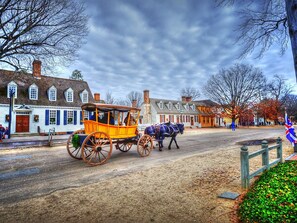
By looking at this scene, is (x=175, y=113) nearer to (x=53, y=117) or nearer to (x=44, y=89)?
(x=53, y=117)

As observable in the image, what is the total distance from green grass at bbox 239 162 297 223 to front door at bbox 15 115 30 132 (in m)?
25.1

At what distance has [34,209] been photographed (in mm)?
3812

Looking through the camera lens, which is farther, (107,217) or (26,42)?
(26,42)

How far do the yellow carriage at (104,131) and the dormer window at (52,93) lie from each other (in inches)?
751

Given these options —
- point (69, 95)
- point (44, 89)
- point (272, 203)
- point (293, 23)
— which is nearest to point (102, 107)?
point (272, 203)

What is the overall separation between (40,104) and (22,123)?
2975mm

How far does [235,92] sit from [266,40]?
37807mm

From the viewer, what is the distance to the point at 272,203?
338 centimetres

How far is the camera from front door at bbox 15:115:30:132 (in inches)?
870

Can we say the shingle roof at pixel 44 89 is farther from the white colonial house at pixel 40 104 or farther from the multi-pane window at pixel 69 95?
the multi-pane window at pixel 69 95

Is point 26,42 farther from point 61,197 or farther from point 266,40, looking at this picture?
point 266,40

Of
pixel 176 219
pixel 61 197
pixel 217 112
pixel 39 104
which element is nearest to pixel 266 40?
pixel 176 219

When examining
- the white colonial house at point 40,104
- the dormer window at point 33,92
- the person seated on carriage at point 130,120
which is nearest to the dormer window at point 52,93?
the white colonial house at point 40,104

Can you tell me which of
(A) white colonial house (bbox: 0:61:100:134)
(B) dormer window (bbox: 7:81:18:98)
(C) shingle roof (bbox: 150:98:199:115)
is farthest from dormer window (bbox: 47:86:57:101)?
(C) shingle roof (bbox: 150:98:199:115)
